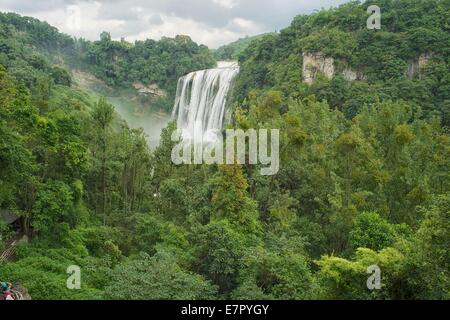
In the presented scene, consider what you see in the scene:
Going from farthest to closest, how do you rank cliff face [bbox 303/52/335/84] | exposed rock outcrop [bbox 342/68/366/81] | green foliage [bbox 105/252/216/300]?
1. cliff face [bbox 303/52/335/84]
2. exposed rock outcrop [bbox 342/68/366/81]
3. green foliage [bbox 105/252/216/300]

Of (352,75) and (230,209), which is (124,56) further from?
(230,209)

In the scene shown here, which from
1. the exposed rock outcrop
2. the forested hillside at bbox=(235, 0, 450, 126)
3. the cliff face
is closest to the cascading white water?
the forested hillside at bbox=(235, 0, 450, 126)

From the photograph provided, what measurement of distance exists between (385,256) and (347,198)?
32.8 feet

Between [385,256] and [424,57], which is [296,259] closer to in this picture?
[385,256]

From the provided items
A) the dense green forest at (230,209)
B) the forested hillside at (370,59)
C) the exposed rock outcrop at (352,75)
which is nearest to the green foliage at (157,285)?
the dense green forest at (230,209)

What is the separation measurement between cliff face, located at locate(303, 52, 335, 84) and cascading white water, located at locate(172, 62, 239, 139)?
11553 mm

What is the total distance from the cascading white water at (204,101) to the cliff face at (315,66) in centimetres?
1155

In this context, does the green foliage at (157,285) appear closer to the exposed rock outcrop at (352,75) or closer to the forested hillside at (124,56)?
the exposed rock outcrop at (352,75)

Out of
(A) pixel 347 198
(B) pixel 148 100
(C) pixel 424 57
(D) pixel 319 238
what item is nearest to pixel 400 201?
(A) pixel 347 198

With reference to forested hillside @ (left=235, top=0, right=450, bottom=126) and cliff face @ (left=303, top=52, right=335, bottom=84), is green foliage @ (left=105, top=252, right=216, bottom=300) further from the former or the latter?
cliff face @ (left=303, top=52, right=335, bottom=84)

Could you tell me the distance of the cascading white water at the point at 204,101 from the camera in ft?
204

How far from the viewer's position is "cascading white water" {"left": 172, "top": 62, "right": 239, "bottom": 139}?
204ft

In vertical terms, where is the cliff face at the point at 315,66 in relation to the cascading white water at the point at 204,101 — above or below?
above

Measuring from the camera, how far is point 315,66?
58.3m
